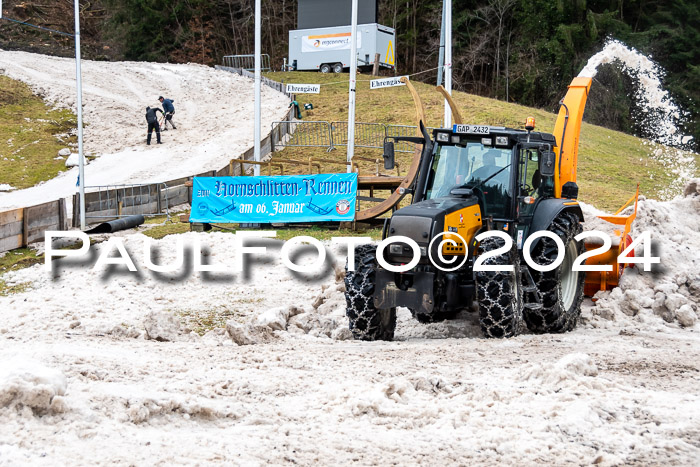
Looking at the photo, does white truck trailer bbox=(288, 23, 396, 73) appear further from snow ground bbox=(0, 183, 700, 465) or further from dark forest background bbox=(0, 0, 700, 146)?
snow ground bbox=(0, 183, 700, 465)

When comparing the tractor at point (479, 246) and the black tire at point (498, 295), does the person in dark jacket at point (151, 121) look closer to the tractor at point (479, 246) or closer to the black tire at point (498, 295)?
the tractor at point (479, 246)

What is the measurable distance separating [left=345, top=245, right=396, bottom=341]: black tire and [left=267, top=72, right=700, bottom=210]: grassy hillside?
1551cm

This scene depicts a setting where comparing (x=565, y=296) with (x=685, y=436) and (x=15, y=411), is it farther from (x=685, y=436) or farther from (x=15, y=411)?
(x=15, y=411)

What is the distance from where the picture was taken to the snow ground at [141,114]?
99.1ft

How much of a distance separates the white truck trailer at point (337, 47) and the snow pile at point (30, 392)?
43.8 meters

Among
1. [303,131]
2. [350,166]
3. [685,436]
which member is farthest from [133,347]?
[303,131]

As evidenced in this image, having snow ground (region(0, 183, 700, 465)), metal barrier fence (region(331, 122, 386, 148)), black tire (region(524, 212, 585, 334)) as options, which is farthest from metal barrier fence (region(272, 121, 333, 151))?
black tire (region(524, 212, 585, 334))

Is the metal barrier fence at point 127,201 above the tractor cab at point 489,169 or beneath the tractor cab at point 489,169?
beneath

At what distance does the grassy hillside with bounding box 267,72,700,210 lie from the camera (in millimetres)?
28359

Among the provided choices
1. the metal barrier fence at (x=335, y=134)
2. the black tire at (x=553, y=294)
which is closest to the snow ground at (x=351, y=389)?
the black tire at (x=553, y=294)

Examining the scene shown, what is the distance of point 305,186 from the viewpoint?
19984 mm

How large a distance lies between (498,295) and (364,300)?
1.58 metres

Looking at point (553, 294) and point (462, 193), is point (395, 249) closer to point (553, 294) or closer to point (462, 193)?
point (462, 193)

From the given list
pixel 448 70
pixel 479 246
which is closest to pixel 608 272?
pixel 479 246
